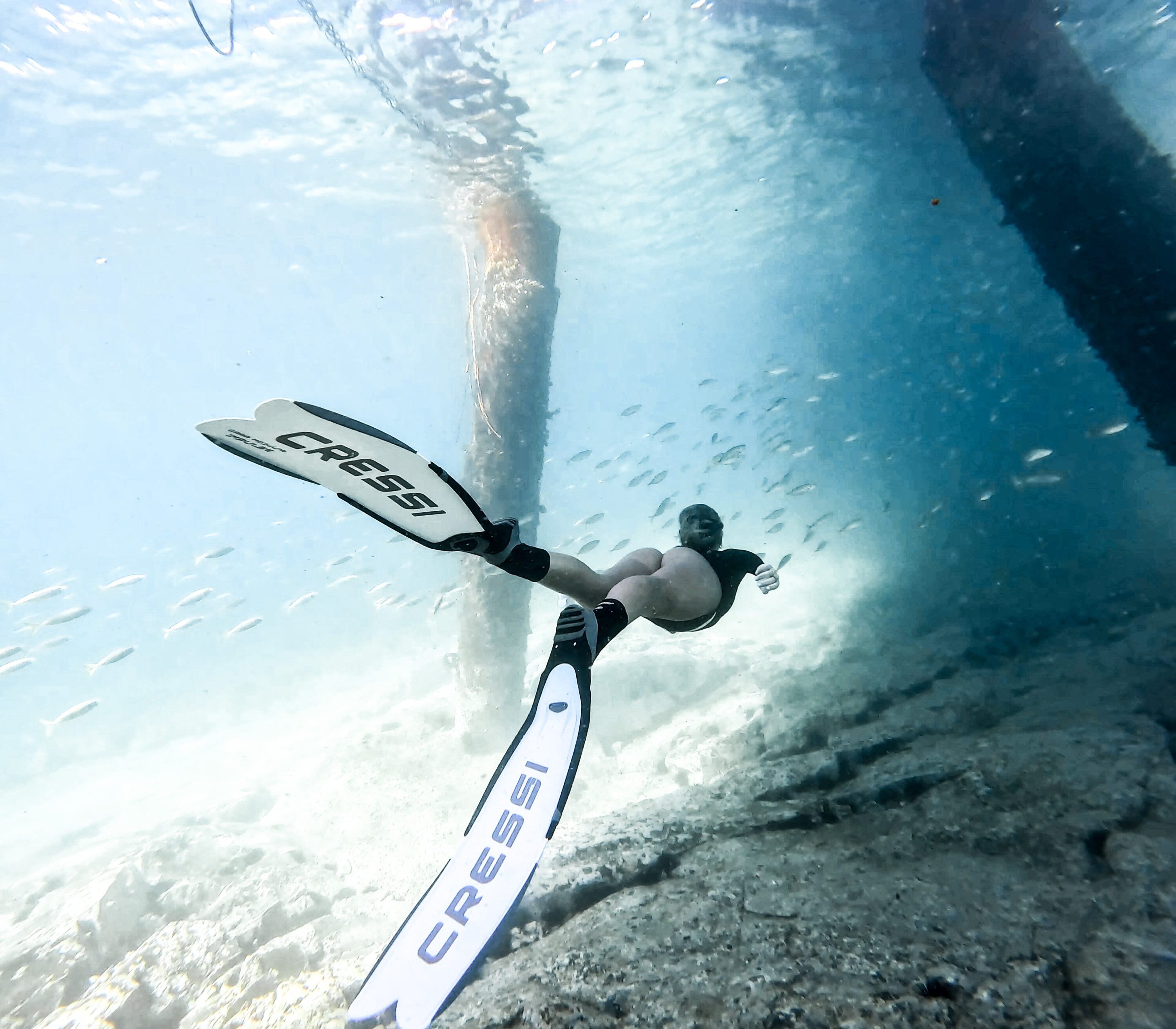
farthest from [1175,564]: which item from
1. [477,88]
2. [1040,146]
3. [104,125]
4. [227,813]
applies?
[104,125]

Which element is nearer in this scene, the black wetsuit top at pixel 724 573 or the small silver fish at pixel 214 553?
the black wetsuit top at pixel 724 573

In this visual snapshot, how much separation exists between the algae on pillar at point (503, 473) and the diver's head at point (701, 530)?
19.1ft

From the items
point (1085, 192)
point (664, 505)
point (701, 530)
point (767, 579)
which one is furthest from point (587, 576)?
point (664, 505)

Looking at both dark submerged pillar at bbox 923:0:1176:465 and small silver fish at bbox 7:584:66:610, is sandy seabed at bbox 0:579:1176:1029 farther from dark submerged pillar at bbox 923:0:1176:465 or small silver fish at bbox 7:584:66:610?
small silver fish at bbox 7:584:66:610

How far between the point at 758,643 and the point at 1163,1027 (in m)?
14.1

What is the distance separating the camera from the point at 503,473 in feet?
35.4

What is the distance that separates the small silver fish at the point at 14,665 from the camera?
Result: 11227 millimetres

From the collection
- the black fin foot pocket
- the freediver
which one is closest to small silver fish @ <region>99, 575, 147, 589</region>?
the freediver

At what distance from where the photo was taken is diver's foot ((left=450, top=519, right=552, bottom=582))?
3494mm

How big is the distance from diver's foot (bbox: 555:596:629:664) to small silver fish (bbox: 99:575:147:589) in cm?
1154

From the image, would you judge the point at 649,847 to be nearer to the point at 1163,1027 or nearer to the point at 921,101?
the point at 1163,1027

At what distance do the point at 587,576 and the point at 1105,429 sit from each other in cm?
1174

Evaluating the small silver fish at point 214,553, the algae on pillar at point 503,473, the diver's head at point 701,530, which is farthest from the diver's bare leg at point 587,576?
the small silver fish at point 214,553

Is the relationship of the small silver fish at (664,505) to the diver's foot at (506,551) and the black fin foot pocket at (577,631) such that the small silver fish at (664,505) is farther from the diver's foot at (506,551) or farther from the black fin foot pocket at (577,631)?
the black fin foot pocket at (577,631)
